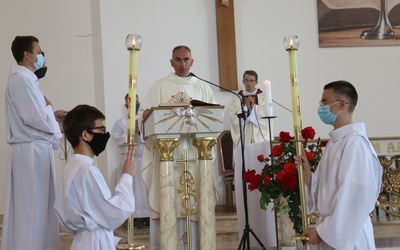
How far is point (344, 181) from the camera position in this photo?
341 centimetres

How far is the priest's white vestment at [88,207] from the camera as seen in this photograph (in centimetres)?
334

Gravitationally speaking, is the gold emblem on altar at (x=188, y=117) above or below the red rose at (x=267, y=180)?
above

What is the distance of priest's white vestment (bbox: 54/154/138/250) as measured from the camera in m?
3.34

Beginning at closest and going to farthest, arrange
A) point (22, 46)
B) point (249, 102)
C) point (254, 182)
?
point (22, 46) → point (254, 182) → point (249, 102)

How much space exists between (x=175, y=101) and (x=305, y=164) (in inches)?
91.3

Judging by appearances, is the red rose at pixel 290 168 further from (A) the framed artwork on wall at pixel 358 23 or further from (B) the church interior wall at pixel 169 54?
(A) the framed artwork on wall at pixel 358 23

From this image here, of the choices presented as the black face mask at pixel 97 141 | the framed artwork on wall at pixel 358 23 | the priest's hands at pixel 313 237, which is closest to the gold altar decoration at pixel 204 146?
the black face mask at pixel 97 141

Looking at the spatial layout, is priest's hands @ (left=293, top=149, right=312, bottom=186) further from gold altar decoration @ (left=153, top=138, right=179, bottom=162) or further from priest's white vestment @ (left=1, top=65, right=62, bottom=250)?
priest's white vestment @ (left=1, top=65, right=62, bottom=250)

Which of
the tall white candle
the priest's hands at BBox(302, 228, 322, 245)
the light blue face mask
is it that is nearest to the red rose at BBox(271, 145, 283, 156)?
the tall white candle

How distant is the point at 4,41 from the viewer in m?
9.62

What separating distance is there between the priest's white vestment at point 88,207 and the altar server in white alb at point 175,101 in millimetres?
1946

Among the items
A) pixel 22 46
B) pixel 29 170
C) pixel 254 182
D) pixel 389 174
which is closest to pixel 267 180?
pixel 254 182

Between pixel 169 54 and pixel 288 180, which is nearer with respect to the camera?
pixel 288 180

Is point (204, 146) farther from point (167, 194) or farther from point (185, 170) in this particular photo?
point (167, 194)
